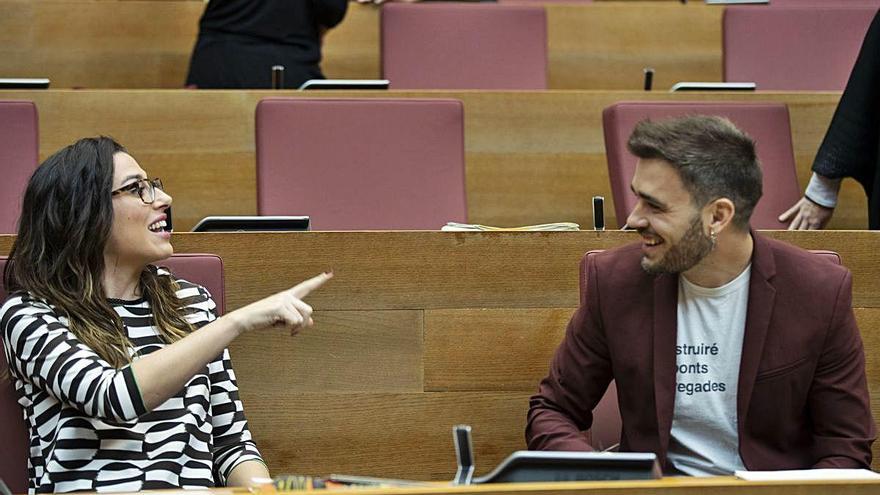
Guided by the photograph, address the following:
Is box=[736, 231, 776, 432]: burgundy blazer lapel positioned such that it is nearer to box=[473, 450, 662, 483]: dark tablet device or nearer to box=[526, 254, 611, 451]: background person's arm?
box=[526, 254, 611, 451]: background person's arm

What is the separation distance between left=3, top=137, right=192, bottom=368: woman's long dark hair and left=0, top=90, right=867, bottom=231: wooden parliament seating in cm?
65

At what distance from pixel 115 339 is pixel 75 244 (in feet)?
0.28

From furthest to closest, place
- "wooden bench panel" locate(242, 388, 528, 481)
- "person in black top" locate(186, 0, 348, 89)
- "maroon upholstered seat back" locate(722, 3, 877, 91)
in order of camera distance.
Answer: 1. "maroon upholstered seat back" locate(722, 3, 877, 91)
2. "person in black top" locate(186, 0, 348, 89)
3. "wooden bench panel" locate(242, 388, 528, 481)

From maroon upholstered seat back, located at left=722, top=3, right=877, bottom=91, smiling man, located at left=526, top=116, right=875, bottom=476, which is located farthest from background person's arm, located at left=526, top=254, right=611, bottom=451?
maroon upholstered seat back, located at left=722, top=3, right=877, bottom=91

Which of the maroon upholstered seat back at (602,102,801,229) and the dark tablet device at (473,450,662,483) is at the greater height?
the maroon upholstered seat back at (602,102,801,229)

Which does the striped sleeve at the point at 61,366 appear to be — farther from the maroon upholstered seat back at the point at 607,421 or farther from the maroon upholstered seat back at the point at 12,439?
the maroon upholstered seat back at the point at 607,421

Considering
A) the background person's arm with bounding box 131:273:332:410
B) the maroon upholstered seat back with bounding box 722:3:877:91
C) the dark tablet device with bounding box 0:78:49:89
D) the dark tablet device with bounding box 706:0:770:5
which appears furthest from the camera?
the dark tablet device with bounding box 706:0:770:5

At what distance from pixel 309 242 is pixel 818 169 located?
2.02 feet

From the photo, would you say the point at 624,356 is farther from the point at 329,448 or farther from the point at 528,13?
the point at 528,13

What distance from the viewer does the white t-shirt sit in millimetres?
941

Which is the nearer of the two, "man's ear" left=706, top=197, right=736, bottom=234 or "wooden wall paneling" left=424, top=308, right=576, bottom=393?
"man's ear" left=706, top=197, right=736, bottom=234

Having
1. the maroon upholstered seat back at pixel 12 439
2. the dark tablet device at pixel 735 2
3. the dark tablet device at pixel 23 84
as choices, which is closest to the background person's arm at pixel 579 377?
the maroon upholstered seat back at pixel 12 439

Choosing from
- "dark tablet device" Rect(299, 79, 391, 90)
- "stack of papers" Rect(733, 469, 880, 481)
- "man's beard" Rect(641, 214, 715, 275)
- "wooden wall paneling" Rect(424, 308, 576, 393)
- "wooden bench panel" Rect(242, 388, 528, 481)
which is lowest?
"wooden bench panel" Rect(242, 388, 528, 481)

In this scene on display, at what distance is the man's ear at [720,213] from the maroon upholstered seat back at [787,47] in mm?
1033
